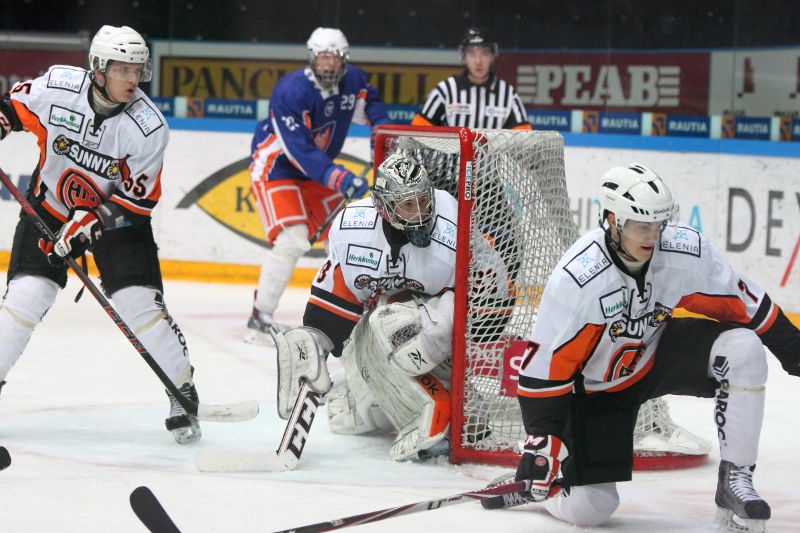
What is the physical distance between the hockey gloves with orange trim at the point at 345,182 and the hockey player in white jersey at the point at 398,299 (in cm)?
143

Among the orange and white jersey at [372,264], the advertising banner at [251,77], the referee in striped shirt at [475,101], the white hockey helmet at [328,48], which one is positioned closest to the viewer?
A: the orange and white jersey at [372,264]

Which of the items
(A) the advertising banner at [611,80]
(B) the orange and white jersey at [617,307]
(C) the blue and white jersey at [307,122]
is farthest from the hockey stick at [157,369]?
(A) the advertising banner at [611,80]

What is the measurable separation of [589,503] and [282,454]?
865 millimetres

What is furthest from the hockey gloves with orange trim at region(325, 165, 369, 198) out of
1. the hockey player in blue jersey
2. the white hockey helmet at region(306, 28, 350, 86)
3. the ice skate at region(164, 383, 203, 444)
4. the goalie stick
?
the goalie stick

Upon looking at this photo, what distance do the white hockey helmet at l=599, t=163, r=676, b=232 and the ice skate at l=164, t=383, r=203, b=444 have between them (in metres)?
1.42

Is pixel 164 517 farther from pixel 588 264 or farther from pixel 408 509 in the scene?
pixel 588 264

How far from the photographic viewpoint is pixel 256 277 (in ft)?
21.3

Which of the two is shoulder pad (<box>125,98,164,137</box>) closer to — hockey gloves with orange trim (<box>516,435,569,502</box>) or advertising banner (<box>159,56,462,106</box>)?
hockey gloves with orange trim (<box>516,435,569,502</box>)

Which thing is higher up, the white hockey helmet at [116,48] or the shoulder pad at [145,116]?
the white hockey helmet at [116,48]

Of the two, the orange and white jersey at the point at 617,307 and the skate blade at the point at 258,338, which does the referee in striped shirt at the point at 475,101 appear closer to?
the skate blade at the point at 258,338

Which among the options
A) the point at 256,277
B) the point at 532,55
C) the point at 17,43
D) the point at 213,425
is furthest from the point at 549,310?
the point at 17,43

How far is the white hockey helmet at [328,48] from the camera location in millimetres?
5039

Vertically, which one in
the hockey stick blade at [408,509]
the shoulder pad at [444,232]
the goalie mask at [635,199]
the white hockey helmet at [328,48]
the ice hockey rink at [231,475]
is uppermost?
the white hockey helmet at [328,48]

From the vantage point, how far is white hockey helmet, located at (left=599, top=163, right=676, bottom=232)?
258 centimetres
